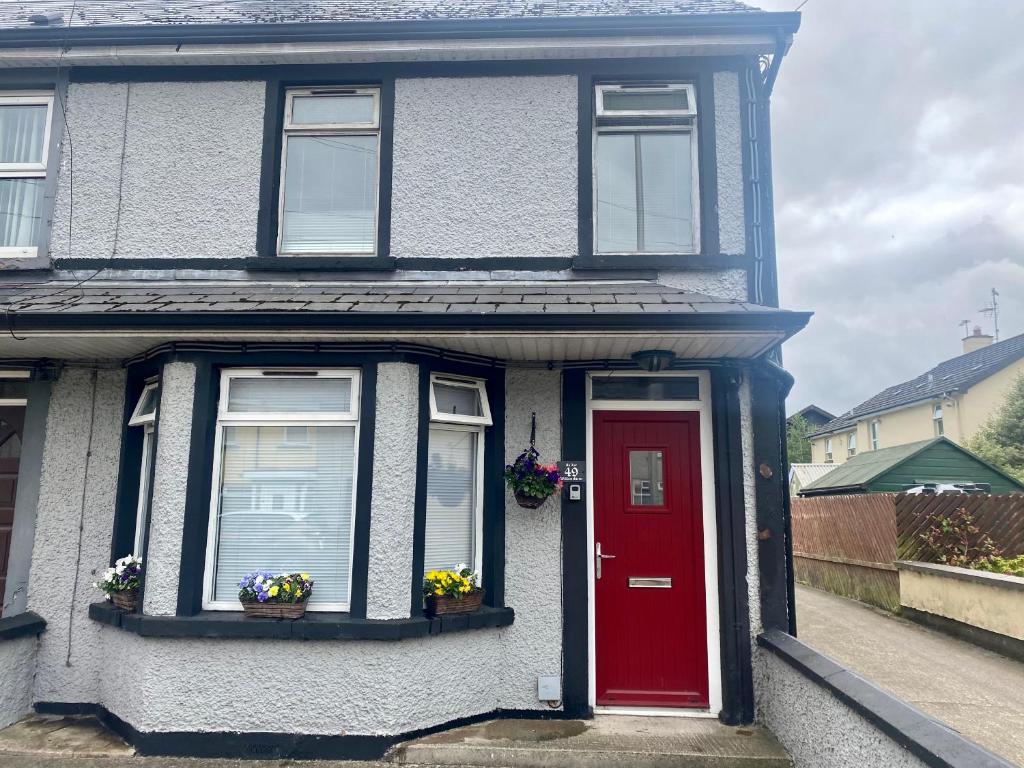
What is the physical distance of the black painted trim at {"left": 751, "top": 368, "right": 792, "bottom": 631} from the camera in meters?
4.95

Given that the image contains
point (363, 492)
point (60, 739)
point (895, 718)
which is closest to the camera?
point (895, 718)

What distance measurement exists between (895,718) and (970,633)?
5.48m

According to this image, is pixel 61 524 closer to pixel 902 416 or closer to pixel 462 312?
pixel 462 312

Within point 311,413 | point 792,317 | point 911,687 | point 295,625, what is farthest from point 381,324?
point 911,687

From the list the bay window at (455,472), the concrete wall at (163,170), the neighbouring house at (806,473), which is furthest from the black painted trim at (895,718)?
the neighbouring house at (806,473)

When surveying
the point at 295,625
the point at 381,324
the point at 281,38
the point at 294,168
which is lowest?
the point at 295,625

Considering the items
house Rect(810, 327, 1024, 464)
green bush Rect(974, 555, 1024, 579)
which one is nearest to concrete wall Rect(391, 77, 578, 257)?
green bush Rect(974, 555, 1024, 579)

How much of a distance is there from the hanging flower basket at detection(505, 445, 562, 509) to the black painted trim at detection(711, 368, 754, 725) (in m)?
1.22

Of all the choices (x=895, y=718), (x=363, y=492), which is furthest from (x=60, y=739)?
(x=895, y=718)

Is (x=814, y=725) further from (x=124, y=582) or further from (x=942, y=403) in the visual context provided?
(x=942, y=403)

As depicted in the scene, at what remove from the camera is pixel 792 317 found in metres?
4.40

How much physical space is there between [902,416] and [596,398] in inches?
951

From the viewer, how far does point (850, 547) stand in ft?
34.5

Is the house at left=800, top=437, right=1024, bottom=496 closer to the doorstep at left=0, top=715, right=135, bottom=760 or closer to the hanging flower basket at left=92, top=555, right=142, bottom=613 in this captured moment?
the hanging flower basket at left=92, top=555, right=142, bottom=613
